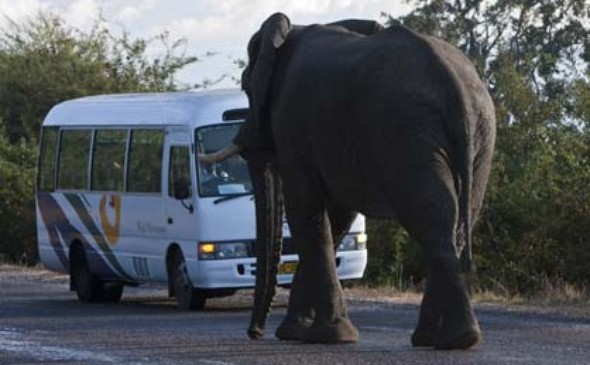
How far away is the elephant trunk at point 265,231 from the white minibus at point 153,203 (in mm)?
4237

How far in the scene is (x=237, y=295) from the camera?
23594 mm

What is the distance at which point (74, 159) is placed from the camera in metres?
24.5

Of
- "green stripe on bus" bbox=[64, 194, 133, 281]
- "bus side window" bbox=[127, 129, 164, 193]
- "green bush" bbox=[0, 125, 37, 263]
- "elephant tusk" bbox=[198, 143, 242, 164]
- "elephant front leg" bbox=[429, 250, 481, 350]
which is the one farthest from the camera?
"green bush" bbox=[0, 125, 37, 263]

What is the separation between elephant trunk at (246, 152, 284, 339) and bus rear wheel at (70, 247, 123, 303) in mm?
7539

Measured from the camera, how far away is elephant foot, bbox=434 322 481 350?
552 inches

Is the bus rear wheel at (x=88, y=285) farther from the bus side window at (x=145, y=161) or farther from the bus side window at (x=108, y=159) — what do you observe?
the bus side window at (x=145, y=161)

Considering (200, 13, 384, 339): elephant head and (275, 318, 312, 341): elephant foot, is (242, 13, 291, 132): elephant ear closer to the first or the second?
(200, 13, 384, 339): elephant head

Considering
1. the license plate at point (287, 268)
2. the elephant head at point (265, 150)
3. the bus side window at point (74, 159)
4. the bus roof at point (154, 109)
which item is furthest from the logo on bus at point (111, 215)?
the elephant head at point (265, 150)

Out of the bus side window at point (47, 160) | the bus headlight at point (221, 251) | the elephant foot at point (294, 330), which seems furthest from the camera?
the bus side window at point (47, 160)

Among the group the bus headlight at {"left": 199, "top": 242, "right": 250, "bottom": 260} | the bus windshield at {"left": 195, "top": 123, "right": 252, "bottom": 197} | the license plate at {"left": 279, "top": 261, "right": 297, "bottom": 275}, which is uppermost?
the bus windshield at {"left": 195, "top": 123, "right": 252, "bottom": 197}

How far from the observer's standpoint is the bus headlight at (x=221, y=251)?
67.6 feet

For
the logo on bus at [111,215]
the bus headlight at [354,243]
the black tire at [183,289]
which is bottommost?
the black tire at [183,289]

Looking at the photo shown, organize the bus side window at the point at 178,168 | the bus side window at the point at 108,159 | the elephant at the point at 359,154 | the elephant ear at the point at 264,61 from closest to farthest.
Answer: the elephant at the point at 359,154 → the elephant ear at the point at 264,61 → the bus side window at the point at 178,168 → the bus side window at the point at 108,159

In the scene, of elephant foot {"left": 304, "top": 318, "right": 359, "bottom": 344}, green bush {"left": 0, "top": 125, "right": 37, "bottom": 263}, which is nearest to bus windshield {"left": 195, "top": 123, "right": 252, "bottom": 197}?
elephant foot {"left": 304, "top": 318, "right": 359, "bottom": 344}
